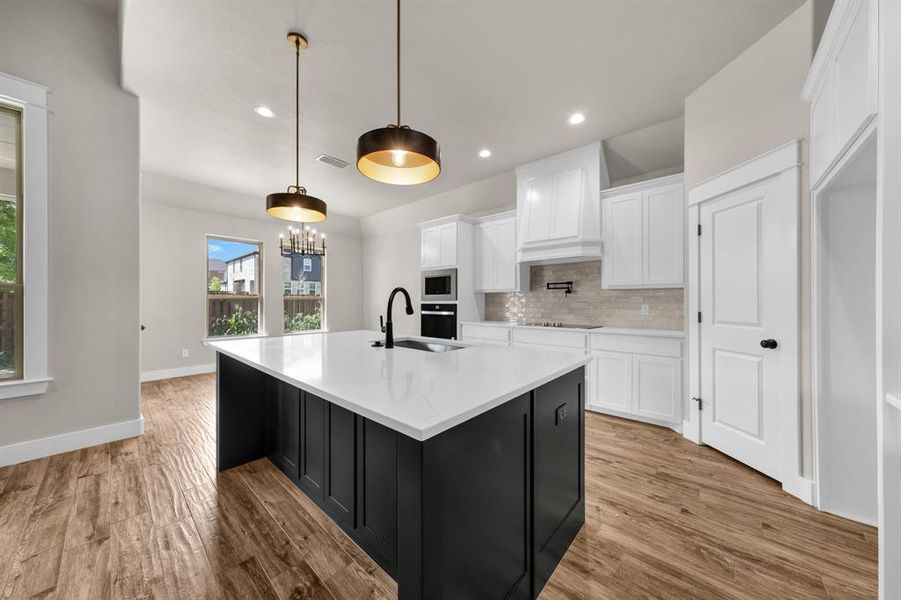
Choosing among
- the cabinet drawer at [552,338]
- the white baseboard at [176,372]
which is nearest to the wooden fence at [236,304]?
the white baseboard at [176,372]

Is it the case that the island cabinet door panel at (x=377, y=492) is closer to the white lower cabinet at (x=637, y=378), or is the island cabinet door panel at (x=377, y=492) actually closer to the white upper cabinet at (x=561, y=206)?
the white lower cabinet at (x=637, y=378)

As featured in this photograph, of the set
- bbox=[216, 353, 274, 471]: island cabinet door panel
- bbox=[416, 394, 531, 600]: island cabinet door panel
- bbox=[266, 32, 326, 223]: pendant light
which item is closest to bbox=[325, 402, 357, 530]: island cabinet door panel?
bbox=[416, 394, 531, 600]: island cabinet door panel

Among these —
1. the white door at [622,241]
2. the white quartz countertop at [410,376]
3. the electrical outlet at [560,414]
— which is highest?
the white door at [622,241]

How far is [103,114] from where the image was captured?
2738 millimetres

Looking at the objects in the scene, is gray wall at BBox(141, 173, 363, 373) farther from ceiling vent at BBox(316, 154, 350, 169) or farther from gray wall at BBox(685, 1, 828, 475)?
gray wall at BBox(685, 1, 828, 475)

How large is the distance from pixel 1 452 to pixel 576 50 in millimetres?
4913

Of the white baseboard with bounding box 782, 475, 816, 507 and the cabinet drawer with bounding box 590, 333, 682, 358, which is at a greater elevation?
the cabinet drawer with bounding box 590, 333, 682, 358

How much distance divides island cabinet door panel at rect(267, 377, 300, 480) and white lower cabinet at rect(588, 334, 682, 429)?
2889mm

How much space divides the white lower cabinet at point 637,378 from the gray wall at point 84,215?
4364 millimetres

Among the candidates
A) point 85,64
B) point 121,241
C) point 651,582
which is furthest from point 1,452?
point 651,582

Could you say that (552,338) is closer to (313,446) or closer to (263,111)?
(313,446)

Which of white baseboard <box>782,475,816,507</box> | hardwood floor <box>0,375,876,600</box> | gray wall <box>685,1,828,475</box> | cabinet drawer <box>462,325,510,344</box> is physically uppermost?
gray wall <box>685,1,828,475</box>

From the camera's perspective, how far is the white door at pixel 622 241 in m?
3.50

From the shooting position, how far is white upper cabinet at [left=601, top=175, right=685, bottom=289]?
129 inches
